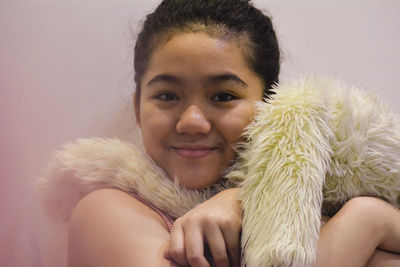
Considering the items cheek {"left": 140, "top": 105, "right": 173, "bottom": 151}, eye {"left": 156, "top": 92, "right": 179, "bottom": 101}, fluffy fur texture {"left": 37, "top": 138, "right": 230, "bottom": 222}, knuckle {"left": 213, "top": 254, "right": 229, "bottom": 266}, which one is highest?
eye {"left": 156, "top": 92, "right": 179, "bottom": 101}

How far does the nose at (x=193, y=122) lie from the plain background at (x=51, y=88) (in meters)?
0.28

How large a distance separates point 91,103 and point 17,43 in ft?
0.63

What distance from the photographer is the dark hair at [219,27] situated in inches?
26.6

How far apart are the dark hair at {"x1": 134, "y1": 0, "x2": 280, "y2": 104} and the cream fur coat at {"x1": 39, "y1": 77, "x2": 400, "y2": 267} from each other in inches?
5.0

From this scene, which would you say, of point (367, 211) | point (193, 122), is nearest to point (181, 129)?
point (193, 122)

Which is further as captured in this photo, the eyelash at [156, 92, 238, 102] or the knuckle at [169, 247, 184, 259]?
the eyelash at [156, 92, 238, 102]

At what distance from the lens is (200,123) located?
619 mm

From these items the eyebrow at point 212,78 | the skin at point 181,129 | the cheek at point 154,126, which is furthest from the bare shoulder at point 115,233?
the eyebrow at point 212,78

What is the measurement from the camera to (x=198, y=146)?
65 centimetres

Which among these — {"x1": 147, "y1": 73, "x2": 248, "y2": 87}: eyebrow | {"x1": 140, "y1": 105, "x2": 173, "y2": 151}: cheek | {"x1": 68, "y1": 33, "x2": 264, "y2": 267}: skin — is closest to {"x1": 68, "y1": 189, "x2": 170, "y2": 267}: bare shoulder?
{"x1": 68, "y1": 33, "x2": 264, "y2": 267}: skin

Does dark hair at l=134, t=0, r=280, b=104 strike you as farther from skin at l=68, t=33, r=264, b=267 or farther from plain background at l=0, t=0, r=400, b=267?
plain background at l=0, t=0, r=400, b=267

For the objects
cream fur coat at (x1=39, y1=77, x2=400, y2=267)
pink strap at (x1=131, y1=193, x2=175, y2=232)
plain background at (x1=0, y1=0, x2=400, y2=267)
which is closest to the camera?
cream fur coat at (x1=39, y1=77, x2=400, y2=267)

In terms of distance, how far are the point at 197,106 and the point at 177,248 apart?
9.6 inches

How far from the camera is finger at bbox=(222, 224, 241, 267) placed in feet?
1.67
